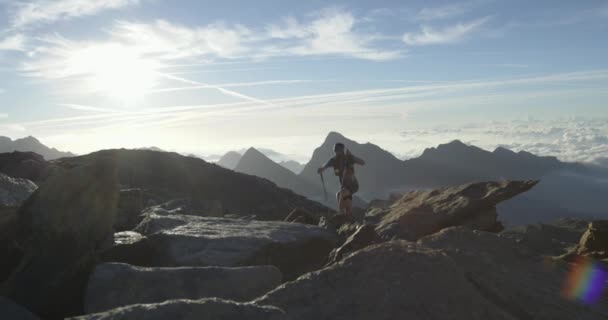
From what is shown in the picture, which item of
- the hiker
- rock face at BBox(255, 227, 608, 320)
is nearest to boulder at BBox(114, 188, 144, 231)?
the hiker

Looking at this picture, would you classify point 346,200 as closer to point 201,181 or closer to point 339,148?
point 339,148

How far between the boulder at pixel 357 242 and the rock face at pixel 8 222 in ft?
20.6

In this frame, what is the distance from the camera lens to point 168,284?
680cm

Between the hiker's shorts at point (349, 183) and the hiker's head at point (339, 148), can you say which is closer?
the hiker's head at point (339, 148)

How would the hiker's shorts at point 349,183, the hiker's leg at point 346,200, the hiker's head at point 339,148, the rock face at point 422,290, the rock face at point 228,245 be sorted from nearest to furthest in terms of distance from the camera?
1. the rock face at point 422,290
2. the rock face at point 228,245
3. the hiker's head at point 339,148
4. the hiker's shorts at point 349,183
5. the hiker's leg at point 346,200

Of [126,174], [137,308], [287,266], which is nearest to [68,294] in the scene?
[137,308]

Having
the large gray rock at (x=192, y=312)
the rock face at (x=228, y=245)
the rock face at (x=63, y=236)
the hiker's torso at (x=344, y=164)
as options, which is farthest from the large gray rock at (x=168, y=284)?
the hiker's torso at (x=344, y=164)

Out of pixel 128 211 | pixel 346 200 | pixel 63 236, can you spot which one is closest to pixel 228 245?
pixel 63 236

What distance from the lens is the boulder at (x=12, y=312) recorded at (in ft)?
20.4

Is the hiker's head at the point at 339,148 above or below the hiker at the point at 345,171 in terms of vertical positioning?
above

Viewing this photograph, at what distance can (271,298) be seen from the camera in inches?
224

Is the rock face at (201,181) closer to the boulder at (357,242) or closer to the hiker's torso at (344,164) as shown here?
the hiker's torso at (344,164)

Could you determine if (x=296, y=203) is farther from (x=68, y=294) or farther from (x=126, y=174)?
(x=68, y=294)

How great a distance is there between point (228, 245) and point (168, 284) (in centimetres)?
303
